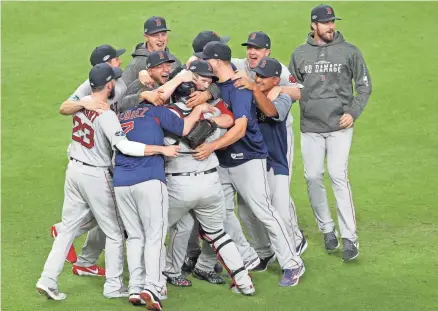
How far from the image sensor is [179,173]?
8.29 m

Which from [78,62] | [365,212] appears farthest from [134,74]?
[78,62]

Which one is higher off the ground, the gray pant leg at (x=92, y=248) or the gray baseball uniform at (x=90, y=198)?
the gray baseball uniform at (x=90, y=198)

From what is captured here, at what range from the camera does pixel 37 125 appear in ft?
41.5

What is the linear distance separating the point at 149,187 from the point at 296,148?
4416mm

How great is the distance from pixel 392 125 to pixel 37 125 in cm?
433

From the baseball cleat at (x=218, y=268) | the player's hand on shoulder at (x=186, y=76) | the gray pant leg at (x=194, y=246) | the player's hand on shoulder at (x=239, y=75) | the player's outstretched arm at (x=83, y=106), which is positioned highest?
the player's hand on shoulder at (x=186, y=76)

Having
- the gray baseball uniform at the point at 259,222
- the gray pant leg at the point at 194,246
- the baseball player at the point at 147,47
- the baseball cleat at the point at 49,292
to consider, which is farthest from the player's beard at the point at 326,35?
the baseball cleat at the point at 49,292

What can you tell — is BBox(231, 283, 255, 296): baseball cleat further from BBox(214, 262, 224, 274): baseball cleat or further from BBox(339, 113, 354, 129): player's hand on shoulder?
BBox(339, 113, 354, 129): player's hand on shoulder

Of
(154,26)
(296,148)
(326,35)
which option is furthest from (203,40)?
(296,148)

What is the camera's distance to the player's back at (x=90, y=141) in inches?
324

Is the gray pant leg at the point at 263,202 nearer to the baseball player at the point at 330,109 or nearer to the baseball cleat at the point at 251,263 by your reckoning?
the baseball cleat at the point at 251,263

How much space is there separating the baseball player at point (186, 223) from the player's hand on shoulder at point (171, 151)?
0.13 metres

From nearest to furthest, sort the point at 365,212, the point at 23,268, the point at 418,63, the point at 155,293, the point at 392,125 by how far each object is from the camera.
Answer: the point at 155,293 → the point at 23,268 → the point at 365,212 → the point at 392,125 → the point at 418,63

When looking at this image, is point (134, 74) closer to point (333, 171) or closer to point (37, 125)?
point (333, 171)
